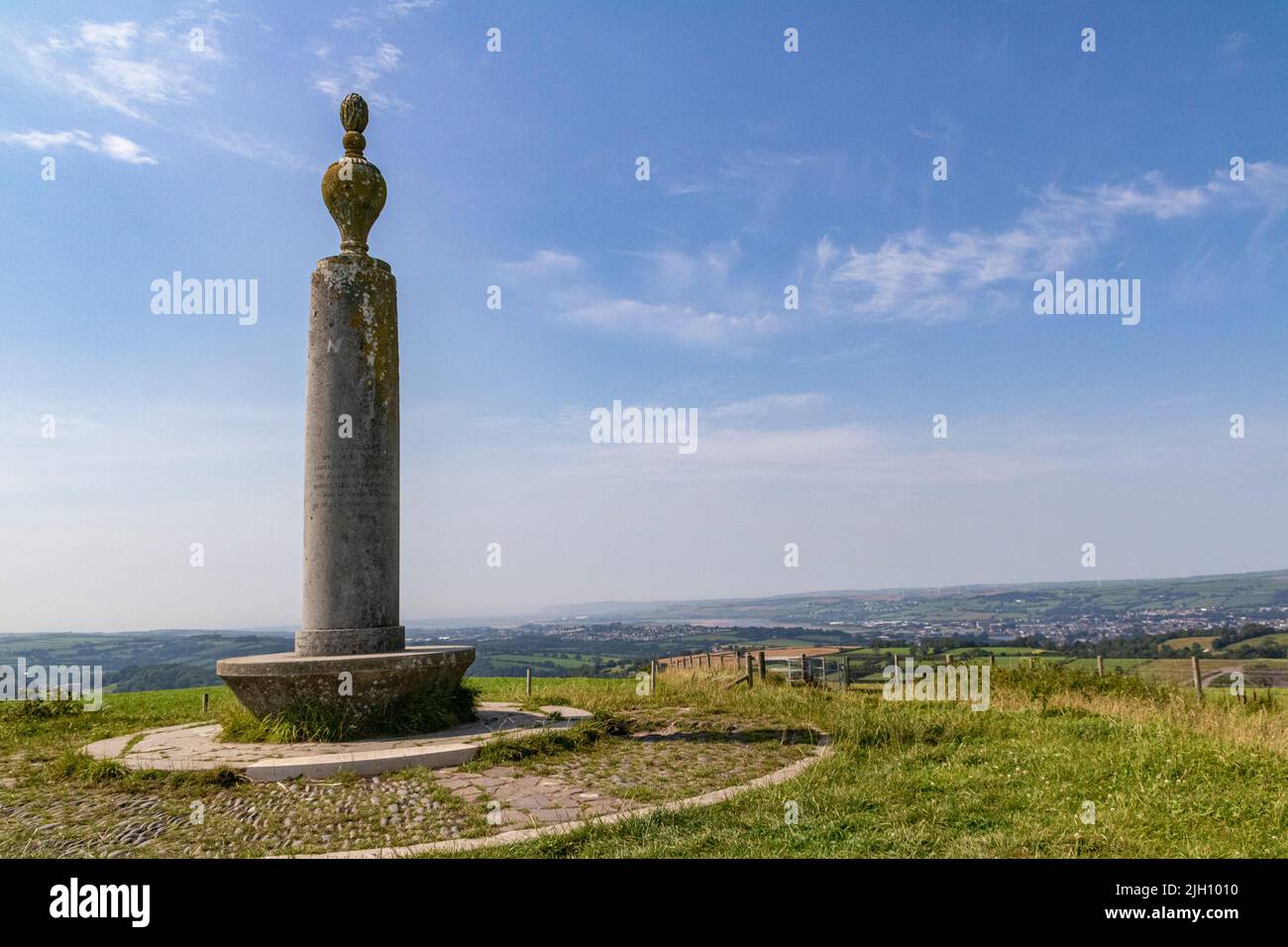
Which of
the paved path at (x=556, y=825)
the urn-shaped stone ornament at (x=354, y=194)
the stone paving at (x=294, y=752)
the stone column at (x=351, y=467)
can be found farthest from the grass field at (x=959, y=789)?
the urn-shaped stone ornament at (x=354, y=194)

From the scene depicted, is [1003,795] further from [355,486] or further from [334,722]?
[355,486]

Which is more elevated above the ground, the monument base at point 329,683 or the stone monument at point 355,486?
the stone monument at point 355,486

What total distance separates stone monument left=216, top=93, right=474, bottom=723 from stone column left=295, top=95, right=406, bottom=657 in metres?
0.01

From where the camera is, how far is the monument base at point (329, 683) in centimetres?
903

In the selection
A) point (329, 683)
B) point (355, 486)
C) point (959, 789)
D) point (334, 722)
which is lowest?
point (959, 789)

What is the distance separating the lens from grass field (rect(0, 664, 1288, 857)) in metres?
5.29

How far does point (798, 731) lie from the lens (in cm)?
1057

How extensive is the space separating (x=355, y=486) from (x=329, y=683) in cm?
247

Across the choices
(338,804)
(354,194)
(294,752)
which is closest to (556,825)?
(338,804)

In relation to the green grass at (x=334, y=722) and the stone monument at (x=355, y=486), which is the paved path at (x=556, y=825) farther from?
the stone monument at (x=355, y=486)

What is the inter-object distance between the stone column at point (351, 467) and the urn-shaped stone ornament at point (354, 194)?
15.0 inches

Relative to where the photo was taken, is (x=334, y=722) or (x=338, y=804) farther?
(x=334, y=722)

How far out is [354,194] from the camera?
11.0m
